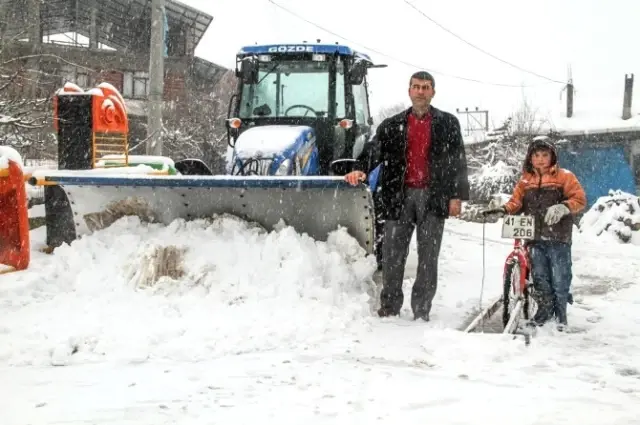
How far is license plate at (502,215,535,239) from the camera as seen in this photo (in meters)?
4.73

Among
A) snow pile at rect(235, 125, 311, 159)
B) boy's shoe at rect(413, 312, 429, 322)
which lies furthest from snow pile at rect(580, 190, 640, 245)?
boy's shoe at rect(413, 312, 429, 322)

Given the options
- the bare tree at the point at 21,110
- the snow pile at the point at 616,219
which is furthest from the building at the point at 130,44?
Result: the snow pile at the point at 616,219

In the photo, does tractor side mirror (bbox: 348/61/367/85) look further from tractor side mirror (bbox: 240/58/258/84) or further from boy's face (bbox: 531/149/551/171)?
boy's face (bbox: 531/149/551/171)

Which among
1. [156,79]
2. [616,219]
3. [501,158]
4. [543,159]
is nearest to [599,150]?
[501,158]

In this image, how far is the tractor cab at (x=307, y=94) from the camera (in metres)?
6.96

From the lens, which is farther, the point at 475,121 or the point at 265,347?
the point at 475,121

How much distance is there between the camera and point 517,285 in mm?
4750

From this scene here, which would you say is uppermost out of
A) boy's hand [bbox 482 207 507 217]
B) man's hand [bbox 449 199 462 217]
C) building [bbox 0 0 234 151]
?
building [bbox 0 0 234 151]

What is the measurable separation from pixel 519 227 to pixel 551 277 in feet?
1.59

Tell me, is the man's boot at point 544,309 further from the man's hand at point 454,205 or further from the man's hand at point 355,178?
the man's hand at point 355,178

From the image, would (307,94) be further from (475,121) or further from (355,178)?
(475,121)

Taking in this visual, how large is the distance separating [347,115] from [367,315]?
120 inches

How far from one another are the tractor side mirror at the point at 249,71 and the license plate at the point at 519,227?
3.61m

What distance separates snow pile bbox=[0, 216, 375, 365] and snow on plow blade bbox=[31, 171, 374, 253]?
0.45 ft
